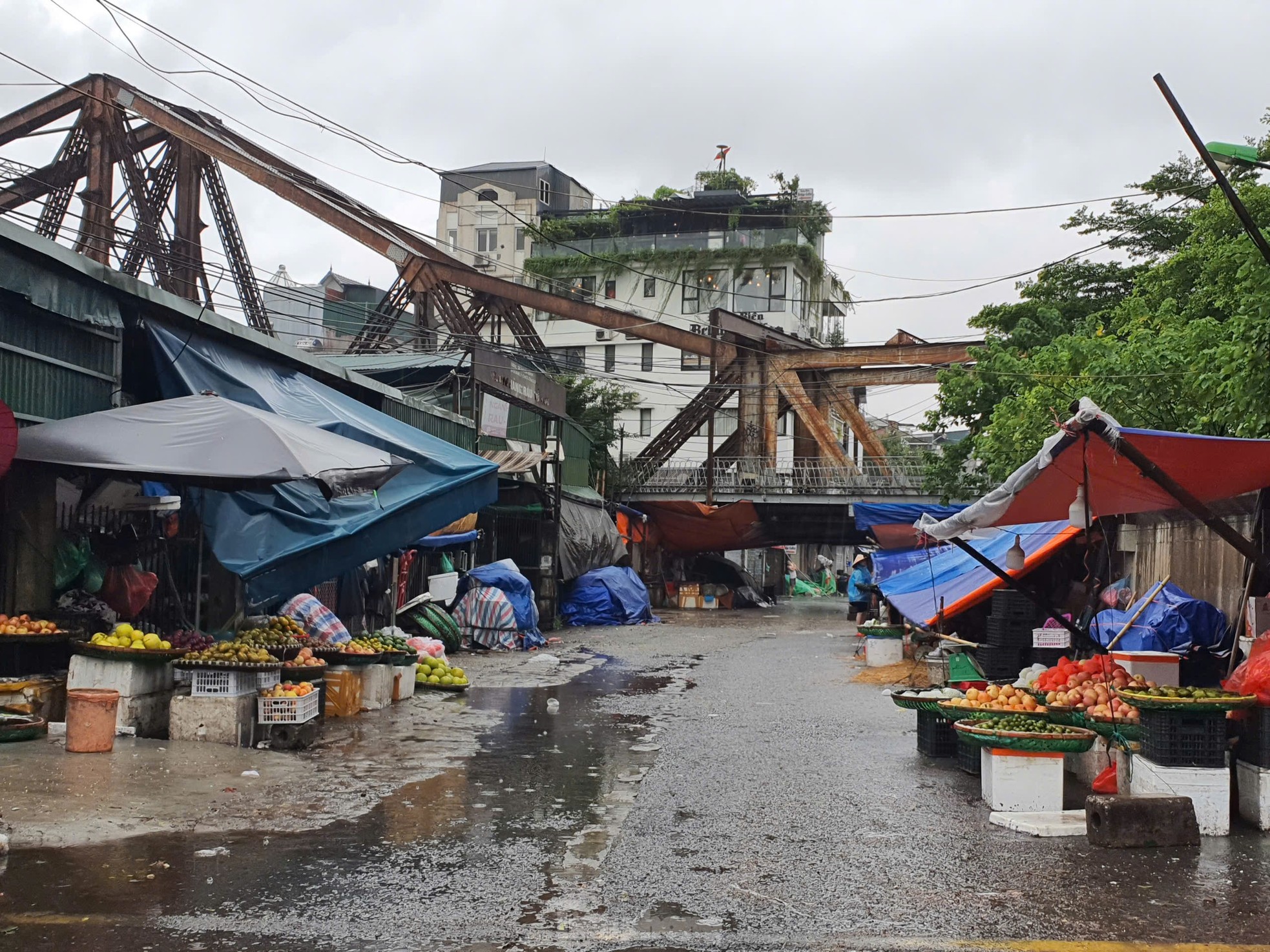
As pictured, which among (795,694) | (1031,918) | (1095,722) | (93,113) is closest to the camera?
(1031,918)

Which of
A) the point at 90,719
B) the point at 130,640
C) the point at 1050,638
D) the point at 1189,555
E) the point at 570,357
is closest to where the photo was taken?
the point at 90,719

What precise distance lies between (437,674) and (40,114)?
20.8m

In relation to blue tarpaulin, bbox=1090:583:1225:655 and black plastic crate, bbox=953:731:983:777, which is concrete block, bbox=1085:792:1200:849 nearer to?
black plastic crate, bbox=953:731:983:777

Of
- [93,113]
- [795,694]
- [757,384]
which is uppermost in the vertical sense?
[93,113]

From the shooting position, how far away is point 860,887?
6.30 m

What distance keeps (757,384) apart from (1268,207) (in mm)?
22502

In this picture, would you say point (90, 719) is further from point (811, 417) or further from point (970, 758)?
point (811, 417)

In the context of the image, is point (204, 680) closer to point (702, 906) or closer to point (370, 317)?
point (702, 906)

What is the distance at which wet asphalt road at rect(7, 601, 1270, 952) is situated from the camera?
539 centimetres

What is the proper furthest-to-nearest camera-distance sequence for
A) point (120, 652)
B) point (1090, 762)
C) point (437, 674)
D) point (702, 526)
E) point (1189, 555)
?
point (702, 526) → point (437, 674) → point (1189, 555) → point (120, 652) → point (1090, 762)

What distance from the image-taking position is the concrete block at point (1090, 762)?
933cm

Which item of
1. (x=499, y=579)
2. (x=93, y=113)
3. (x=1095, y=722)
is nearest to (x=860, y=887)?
(x=1095, y=722)

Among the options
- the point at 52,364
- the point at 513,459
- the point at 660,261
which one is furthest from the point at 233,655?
the point at 660,261

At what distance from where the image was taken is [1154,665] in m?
10.1
